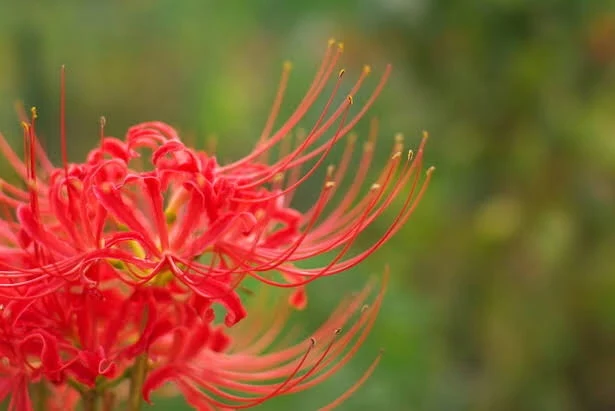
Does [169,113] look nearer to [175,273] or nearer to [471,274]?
[471,274]

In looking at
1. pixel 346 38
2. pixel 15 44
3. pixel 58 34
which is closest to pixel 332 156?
pixel 346 38

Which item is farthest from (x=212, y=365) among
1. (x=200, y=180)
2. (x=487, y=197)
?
(x=487, y=197)

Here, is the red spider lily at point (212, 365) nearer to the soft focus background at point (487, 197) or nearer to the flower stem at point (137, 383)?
the flower stem at point (137, 383)

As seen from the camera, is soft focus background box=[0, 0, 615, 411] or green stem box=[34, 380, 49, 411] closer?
green stem box=[34, 380, 49, 411]

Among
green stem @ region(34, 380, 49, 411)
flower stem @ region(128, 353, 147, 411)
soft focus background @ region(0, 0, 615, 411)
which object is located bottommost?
green stem @ region(34, 380, 49, 411)

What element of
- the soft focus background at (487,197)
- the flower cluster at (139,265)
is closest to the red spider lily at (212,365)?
the flower cluster at (139,265)

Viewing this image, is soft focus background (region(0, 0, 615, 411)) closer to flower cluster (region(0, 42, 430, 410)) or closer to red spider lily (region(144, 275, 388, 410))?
red spider lily (region(144, 275, 388, 410))

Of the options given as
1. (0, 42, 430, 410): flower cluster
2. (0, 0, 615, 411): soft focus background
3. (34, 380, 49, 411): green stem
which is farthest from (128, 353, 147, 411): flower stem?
(0, 0, 615, 411): soft focus background
